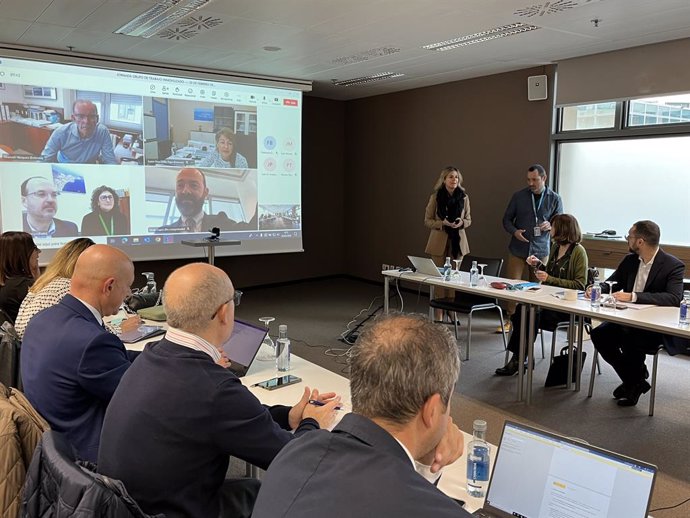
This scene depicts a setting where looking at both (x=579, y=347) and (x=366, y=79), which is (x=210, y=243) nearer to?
(x=366, y=79)

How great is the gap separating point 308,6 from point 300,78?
3.07 metres

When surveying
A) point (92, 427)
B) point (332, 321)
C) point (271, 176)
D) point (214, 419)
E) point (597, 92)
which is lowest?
point (332, 321)

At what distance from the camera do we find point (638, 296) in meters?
3.89

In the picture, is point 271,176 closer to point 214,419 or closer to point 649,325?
point 649,325

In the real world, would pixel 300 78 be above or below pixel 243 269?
above

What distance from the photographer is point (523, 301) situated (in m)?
4.05

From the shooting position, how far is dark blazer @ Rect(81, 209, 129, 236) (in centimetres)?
590

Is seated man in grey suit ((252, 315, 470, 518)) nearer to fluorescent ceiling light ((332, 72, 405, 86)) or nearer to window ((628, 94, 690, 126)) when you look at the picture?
window ((628, 94, 690, 126))

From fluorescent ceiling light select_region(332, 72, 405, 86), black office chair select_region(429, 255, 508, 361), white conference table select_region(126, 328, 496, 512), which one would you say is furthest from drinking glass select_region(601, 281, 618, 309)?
fluorescent ceiling light select_region(332, 72, 405, 86)

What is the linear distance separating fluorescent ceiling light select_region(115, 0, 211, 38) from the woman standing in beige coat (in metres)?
3.05

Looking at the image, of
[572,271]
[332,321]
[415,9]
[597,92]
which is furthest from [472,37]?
[332,321]

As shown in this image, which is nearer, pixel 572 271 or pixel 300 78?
pixel 572 271

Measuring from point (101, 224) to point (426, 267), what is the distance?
3388 millimetres

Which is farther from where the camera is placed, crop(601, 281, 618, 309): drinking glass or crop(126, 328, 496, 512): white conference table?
crop(601, 281, 618, 309): drinking glass
